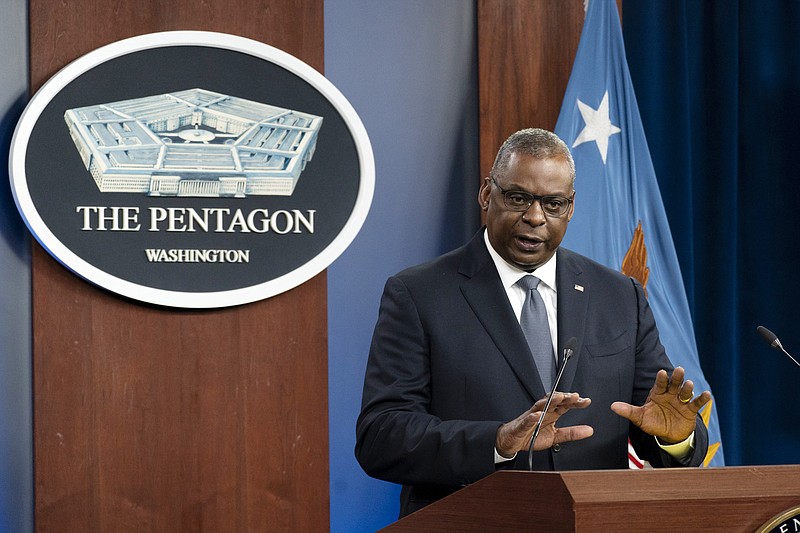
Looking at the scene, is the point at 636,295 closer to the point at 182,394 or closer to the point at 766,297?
the point at 182,394

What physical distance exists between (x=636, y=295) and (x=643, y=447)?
1.35 ft

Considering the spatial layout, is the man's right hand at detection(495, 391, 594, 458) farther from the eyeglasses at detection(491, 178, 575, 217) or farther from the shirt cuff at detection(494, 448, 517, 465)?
the eyeglasses at detection(491, 178, 575, 217)

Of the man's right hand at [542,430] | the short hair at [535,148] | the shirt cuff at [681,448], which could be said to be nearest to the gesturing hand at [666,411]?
the shirt cuff at [681,448]

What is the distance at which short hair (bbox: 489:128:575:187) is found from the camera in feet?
7.68

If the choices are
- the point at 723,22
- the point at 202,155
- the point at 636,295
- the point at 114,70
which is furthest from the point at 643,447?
the point at 723,22

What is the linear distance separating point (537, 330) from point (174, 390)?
132cm

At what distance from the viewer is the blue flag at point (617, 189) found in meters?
3.53

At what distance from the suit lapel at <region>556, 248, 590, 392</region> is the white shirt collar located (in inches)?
0.7

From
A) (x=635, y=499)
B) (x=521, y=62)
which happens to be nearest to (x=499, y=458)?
(x=635, y=499)

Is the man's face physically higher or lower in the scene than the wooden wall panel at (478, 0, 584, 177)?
lower

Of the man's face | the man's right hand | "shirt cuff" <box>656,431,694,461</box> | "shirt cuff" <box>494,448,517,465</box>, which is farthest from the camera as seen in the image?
the man's face

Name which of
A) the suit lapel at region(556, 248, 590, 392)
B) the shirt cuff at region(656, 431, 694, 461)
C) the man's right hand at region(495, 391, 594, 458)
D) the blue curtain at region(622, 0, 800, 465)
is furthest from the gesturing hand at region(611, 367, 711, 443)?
the blue curtain at region(622, 0, 800, 465)

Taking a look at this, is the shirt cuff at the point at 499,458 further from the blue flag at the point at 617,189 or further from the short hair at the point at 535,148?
the blue flag at the point at 617,189

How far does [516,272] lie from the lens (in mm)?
2418
